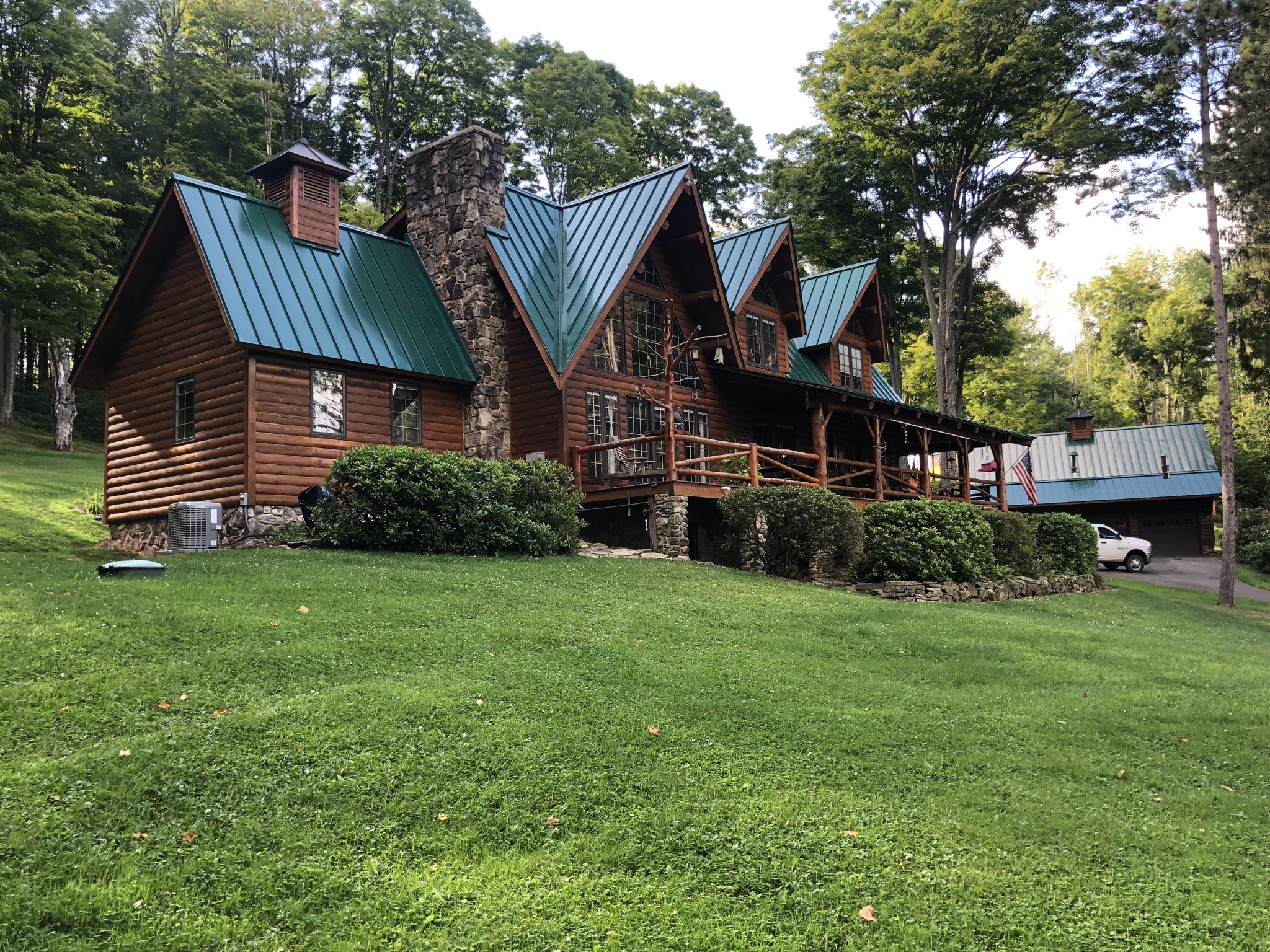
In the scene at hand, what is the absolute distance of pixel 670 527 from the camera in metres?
18.2

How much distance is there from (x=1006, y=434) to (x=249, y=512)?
23.8 m

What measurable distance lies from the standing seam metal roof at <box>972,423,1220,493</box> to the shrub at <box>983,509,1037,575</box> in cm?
2114

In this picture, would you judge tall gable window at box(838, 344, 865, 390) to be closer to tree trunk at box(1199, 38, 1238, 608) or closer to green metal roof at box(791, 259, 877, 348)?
green metal roof at box(791, 259, 877, 348)

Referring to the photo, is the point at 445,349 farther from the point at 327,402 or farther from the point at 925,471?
the point at 925,471

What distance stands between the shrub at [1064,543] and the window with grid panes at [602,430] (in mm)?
11323

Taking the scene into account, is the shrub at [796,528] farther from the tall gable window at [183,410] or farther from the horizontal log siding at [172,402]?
the tall gable window at [183,410]

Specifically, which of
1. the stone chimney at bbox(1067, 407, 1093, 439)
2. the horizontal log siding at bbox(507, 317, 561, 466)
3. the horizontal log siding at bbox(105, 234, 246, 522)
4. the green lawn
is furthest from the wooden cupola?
the stone chimney at bbox(1067, 407, 1093, 439)

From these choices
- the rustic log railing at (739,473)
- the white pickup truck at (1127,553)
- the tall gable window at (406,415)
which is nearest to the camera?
the rustic log railing at (739,473)

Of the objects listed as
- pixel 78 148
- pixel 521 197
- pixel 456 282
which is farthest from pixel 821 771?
pixel 78 148

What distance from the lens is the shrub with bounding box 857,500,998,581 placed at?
1781 centimetres

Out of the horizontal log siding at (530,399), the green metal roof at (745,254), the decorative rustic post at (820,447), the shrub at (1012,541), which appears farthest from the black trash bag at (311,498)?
the shrub at (1012,541)

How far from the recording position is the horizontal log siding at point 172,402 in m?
16.9

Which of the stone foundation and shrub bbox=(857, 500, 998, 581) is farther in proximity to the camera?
shrub bbox=(857, 500, 998, 581)

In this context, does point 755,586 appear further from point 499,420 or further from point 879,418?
point 879,418
